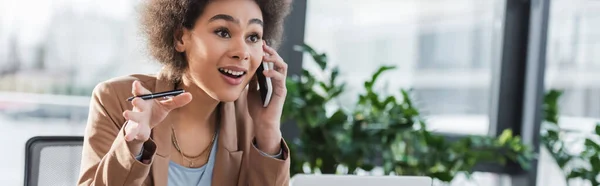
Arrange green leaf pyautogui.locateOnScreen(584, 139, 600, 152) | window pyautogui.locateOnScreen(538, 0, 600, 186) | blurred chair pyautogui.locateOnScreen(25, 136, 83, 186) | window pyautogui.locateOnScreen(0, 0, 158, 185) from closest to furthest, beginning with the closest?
blurred chair pyautogui.locateOnScreen(25, 136, 83, 186) → window pyautogui.locateOnScreen(0, 0, 158, 185) → green leaf pyautogui.locateOnScreen(584, 139, 600, 152) → window pyautogui.locateOnScreen(538, 0, 600, 186)

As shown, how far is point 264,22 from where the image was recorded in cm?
161

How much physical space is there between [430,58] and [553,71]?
0.57 metres

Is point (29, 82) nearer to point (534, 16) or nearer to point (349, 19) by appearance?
point (349, 19)

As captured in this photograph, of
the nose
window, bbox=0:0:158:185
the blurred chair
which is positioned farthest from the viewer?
window, bbox=0:0:158:185

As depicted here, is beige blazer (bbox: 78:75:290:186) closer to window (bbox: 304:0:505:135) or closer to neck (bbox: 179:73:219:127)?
neck (bbox: 179:73:219:127)

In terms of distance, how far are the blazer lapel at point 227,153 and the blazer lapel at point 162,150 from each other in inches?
4.7

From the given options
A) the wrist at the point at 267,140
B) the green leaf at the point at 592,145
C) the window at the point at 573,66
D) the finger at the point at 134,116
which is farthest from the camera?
the window at the point at 573,66

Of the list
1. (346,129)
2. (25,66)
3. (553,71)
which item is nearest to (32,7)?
(25,66)

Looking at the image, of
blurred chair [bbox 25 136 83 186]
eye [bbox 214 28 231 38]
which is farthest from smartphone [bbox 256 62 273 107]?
blurred chair [bbox 25 136 83 186]

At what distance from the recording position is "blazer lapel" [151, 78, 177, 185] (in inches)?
57.7

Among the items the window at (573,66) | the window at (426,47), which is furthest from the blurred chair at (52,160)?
the window at (573,66)

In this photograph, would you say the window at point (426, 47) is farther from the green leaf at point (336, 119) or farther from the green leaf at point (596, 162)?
the green leaf at point (596, 162)

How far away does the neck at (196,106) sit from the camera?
1.56 m

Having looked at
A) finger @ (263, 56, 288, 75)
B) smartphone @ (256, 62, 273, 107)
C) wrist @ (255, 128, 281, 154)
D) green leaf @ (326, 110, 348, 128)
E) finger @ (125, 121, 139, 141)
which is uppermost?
finger @ (263, 56, 288, 75)
